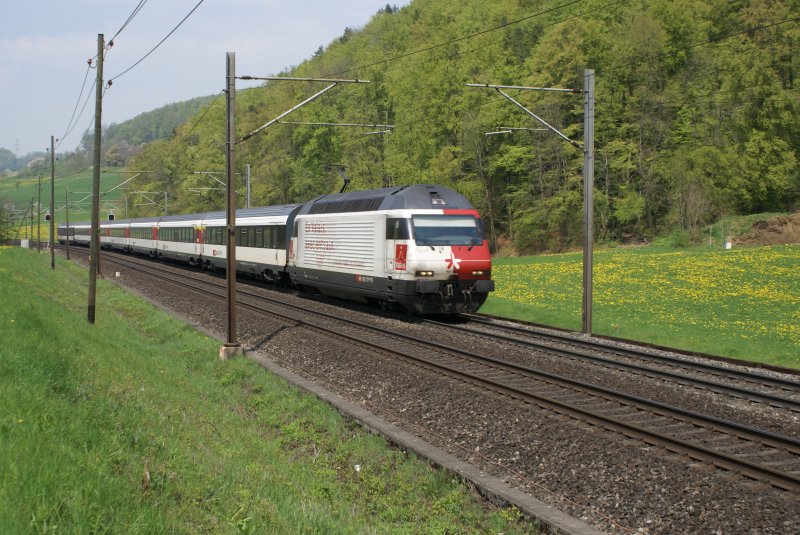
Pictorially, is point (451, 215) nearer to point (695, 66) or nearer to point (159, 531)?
point (159, 531)

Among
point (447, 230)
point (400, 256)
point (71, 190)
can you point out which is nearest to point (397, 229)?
point (400, 256)

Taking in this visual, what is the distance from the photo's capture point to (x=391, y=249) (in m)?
22.3

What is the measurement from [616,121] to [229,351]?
4947 cm

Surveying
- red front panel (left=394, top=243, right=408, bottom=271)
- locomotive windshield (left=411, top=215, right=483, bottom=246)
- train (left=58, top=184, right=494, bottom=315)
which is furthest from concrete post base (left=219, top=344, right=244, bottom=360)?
locomotive windshield (left=411, top=215, right=483, bottom=246)

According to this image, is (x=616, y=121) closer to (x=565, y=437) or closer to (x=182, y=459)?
(x=565, y=437)

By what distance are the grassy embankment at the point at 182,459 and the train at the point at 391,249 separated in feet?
25.8

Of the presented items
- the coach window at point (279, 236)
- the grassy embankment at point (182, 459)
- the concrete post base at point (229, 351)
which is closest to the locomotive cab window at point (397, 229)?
the concrete post base at point (229, 351)

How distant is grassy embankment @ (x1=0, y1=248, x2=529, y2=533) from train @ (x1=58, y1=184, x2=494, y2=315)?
7866 millimetres

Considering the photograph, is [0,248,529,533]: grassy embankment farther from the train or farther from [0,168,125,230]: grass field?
[0,168,125,230]: grass field

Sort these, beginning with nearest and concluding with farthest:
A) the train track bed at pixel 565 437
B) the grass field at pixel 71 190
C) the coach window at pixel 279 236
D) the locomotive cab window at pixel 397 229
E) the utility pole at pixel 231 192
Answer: the train track bed at pixel 565 437, the utility pole at pixel 231 192, the locomotive cab window at pixel 397 229, the coach window at pixel 279 236, the grass field at pixel 71 190

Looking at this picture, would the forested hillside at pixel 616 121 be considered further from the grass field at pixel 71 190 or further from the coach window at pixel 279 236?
the grass field at pixel 71 190

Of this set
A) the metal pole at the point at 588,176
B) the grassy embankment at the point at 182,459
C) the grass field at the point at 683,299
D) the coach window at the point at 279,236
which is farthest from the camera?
the coach window at the point at 279,236

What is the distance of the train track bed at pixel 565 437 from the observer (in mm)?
7391

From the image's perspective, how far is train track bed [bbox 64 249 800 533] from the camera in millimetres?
7391
